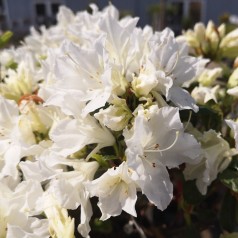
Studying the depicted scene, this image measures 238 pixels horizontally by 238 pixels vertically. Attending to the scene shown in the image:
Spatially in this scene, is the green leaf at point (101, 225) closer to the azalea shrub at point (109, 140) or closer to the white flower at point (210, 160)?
the azalea shrub at point (109, 140)

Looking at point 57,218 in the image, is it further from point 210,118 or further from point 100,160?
point 210,118

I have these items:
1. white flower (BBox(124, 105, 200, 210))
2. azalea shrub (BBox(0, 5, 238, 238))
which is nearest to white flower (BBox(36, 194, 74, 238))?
azalea shrub (BBox(0, 5, 238, 238))

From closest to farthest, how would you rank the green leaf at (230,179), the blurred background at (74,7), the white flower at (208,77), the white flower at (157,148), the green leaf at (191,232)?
the white flower at (157,148)
the green leaf at (230,179)
the green leaf at (191,232)
the white flower at (208,77)
the blurred background at (74,7)

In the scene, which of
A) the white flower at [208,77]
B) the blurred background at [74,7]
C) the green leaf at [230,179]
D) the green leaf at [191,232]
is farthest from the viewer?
the blurred background at [74,7]

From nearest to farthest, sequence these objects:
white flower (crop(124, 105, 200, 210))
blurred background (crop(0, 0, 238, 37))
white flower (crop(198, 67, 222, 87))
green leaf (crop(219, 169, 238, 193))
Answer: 1. white flower (crop(124, 105, 200, 210))
2. green leaf (crop(219, 169, 238, 193))
3. white flower (crop(198, 67, 222, 87))
4. blurred background (crop(0, 0, 238, 37))

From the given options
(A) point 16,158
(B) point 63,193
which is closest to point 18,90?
(A) point 16,158

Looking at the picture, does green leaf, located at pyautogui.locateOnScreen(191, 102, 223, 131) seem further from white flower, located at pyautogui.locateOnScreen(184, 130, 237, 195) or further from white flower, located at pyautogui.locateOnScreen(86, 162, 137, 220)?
white flower, located at pyautogui.locateOnScreen(86, 162, 137, 220)

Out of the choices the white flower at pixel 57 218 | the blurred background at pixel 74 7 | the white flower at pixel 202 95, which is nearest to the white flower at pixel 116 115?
the white flower at pixel 57 218
